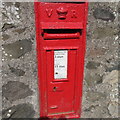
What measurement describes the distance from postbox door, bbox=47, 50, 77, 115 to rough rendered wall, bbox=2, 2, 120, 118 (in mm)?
144

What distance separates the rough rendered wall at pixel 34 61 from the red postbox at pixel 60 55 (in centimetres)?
7

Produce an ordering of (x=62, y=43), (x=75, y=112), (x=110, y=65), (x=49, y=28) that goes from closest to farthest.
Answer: (x=49, y=28), (x=62, y=43), (x=110, y=65), (x=75, y=112)

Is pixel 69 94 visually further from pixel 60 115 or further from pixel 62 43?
pixel 62 43

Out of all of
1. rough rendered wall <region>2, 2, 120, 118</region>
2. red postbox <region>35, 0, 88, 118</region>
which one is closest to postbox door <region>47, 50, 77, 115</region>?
red postbox <region>35, 0, 88, 118</region>

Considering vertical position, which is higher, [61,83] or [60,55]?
[60,55]

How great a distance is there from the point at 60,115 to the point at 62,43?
81cm

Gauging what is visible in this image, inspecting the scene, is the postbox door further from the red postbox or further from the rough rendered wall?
the rough rendered wall

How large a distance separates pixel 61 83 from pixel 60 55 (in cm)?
29

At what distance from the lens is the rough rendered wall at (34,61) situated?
1403mm

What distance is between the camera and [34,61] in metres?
1.54

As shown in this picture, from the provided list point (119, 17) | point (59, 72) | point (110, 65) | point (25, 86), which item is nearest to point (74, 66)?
point (59, 72)

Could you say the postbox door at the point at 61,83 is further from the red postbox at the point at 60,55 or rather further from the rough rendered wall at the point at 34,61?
the rough rendered wall at the point at 34,61

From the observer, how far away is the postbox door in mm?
1529

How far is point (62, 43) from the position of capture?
4.85ft
